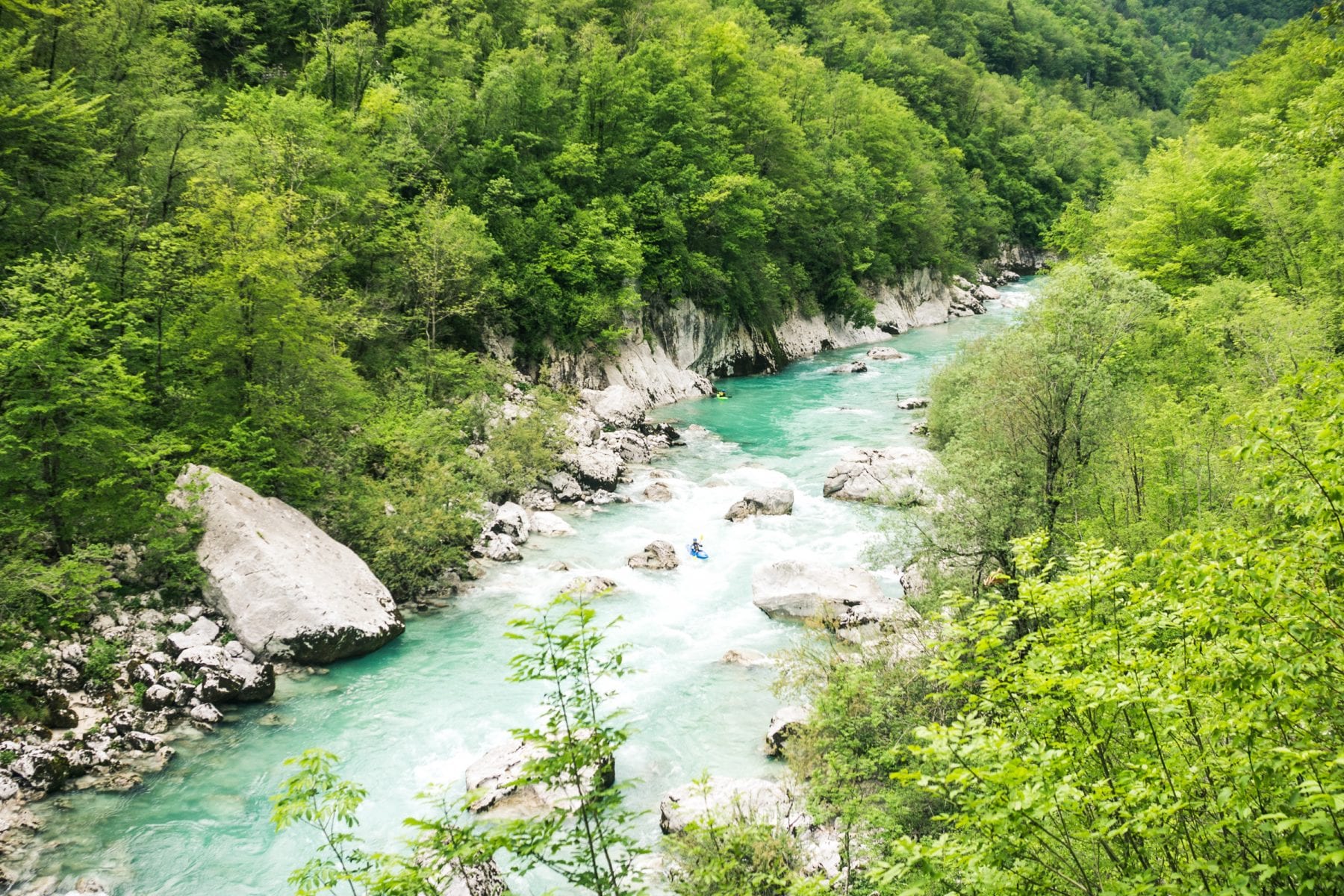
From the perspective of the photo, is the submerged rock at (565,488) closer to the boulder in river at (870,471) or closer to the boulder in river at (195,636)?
the boulder in river at (870,471)

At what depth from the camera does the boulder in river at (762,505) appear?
24.8m

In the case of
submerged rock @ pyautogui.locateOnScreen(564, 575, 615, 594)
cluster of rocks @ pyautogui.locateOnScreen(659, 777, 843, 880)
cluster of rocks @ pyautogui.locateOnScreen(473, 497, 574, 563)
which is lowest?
cluster of rocks @ pyautogui.locateOnScreen(659, 777, 843, 880)

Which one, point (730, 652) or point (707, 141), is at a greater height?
point (707, 141)

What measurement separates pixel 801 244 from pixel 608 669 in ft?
163

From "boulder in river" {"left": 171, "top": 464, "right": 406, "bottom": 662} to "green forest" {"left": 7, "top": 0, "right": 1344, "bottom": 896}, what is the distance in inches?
29.9

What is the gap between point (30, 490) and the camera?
14844 millimetres

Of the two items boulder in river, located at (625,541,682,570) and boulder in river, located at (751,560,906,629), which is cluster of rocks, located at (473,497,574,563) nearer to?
boulder in river, located at (625,541,682,570)

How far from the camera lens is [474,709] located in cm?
1506

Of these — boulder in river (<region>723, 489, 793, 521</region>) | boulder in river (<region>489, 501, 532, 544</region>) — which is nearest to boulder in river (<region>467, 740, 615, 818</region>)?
boulder in river (<region>489, 501, 532, 544</region>)

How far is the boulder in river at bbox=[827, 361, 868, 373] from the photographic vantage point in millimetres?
46094

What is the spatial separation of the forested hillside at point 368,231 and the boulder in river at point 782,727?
33.0ft

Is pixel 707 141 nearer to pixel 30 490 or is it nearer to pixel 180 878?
pixel 30 490

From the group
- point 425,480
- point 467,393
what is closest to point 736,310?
point 467,393

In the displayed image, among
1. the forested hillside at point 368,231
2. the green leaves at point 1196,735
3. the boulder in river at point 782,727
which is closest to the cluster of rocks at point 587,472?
the forested hillside at point 368,231
